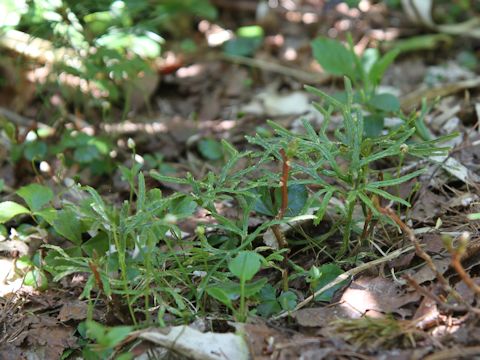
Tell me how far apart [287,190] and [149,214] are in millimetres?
405

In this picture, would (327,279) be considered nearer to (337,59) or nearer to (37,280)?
(37,280)

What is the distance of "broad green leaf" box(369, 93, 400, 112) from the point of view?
230cm

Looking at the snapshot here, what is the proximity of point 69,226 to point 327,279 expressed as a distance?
2.67 ft

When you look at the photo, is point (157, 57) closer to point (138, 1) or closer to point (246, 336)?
point (138, 1)

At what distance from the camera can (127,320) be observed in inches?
65.7

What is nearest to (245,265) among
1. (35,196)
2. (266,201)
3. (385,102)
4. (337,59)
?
(266,201)

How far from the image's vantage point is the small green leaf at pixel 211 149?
256cm

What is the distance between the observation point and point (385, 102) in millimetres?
2318

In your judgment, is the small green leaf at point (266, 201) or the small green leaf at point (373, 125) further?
the small green leaf at point (373, 125)

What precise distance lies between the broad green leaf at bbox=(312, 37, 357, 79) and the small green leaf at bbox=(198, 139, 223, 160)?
0.55 meters

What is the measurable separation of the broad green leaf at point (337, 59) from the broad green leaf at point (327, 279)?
100 cm

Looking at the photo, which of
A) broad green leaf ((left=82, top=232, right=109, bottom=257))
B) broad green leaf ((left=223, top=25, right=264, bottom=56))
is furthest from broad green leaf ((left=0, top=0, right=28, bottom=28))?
broad green leaf ((left=223, top=25, right=264, bottom=56))

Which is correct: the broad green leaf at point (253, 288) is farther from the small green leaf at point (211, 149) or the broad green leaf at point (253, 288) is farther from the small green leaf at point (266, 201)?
the small green leaf at point (211, 149)

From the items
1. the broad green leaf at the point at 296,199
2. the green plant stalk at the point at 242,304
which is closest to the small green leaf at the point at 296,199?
the broad green leaf at the point at 296,199
